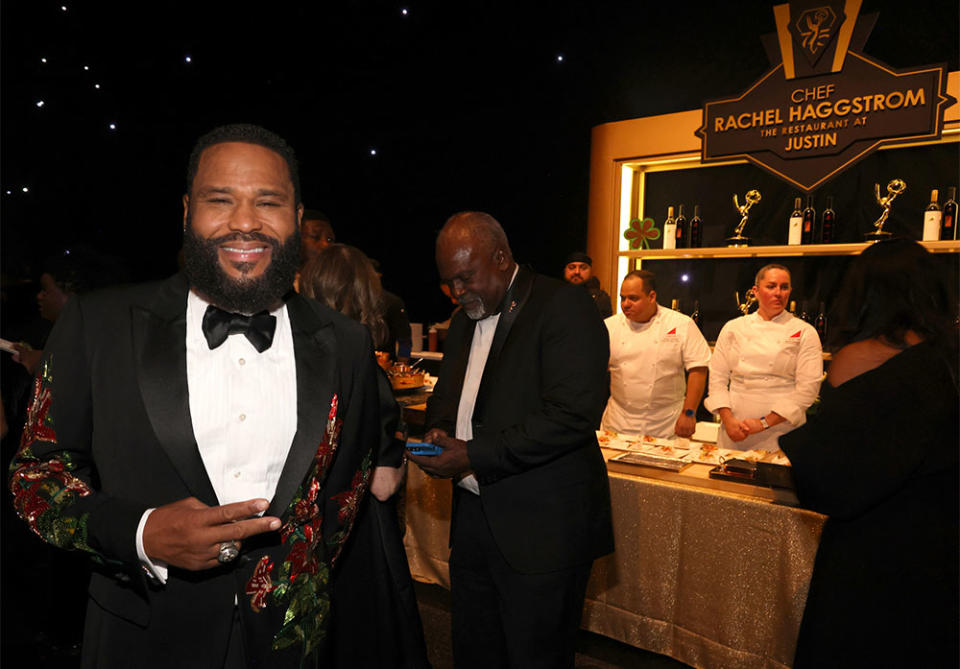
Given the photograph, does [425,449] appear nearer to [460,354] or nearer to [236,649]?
[460,354]

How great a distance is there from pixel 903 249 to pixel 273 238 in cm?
134

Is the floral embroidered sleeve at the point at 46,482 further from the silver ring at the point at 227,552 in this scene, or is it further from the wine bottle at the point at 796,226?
the wine bottle at the point at 796,226

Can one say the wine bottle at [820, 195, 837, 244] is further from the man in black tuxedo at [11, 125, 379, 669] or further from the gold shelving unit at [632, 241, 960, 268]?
the man in black tuxedo at [11, 125, 379, 669]

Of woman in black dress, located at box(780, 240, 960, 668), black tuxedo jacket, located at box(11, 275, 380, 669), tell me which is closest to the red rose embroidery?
black tuxedo jacket, located at box(11, 275, 380, 669)

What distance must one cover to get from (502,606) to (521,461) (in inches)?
18.8

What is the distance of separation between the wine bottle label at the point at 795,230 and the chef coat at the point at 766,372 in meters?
1.29

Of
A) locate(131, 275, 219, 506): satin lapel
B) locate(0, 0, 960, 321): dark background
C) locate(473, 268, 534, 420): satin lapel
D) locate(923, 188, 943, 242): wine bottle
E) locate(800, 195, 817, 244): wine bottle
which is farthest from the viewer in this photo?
locate(0, 0, 960, 321): dark background

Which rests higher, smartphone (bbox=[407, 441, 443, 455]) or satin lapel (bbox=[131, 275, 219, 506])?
satin lapel (bbox=[131, 275, 219, 506])

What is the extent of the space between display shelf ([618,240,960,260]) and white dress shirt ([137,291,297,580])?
13.6ft

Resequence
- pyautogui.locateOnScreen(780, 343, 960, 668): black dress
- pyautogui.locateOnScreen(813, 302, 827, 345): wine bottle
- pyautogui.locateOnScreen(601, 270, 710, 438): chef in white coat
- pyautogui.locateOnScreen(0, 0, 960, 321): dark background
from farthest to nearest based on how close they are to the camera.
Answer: pyautogui.locateOnScreen(0, 0, 960, 321): dark background, pyautogui.locateOnScreen(813, 302, 827, 345): wine bottle, pyautogui.locateOnScreen(601, 270, 710, 438): chef in white coat, pyautogui.locateOnScreen(780, 343, 960, 668): black dress

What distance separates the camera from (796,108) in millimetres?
4145

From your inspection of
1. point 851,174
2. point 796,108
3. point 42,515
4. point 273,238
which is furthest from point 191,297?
point 851,174

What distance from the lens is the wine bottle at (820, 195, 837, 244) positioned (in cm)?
434

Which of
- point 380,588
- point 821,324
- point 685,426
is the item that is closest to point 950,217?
point 821,324
